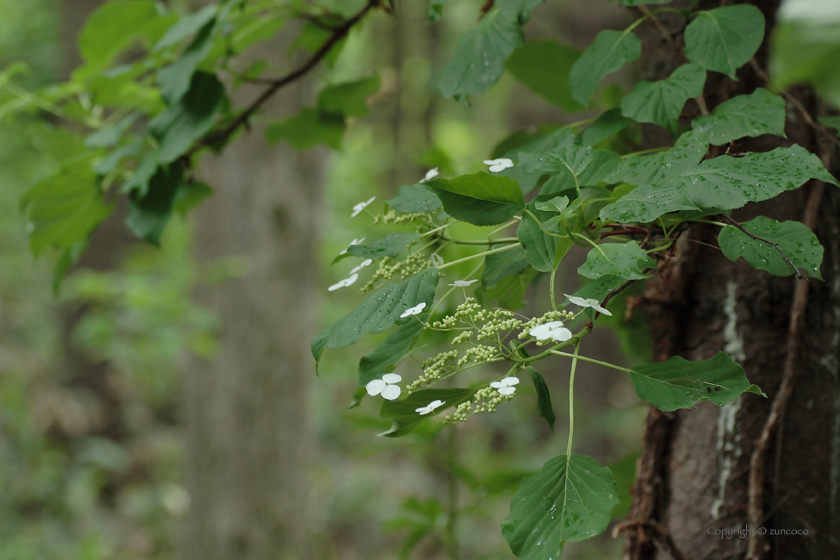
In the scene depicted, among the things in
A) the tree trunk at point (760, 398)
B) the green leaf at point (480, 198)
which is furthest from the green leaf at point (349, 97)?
the green leaf at point (480, 198)

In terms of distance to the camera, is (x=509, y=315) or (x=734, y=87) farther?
(x=734, y=87)

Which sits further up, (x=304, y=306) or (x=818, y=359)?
(x=818, y=359)

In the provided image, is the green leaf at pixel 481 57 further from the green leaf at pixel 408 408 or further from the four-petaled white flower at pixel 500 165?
the green leaf at pixel 408 408

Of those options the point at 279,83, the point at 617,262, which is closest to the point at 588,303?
the point at 617,262

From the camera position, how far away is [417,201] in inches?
25.3

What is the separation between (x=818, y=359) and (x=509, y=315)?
2.07 ft

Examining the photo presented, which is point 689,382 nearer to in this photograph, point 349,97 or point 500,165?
point 500,165

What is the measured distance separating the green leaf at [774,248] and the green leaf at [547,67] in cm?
46

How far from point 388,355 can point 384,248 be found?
117 millimetres

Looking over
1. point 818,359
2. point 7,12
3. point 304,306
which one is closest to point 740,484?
point 818,359

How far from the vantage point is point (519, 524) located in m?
0.56

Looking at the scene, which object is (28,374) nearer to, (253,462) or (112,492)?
(112,492)

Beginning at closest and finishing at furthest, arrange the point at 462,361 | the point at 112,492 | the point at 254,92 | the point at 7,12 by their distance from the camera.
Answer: the point at 462,361 < the point at 254,92 < the point at 112,492 < the point at 7,12

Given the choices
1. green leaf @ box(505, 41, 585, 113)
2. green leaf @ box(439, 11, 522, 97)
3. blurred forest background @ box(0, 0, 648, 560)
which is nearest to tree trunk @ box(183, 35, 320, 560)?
blurred forest background @ box(0, 0, 648, 560)
